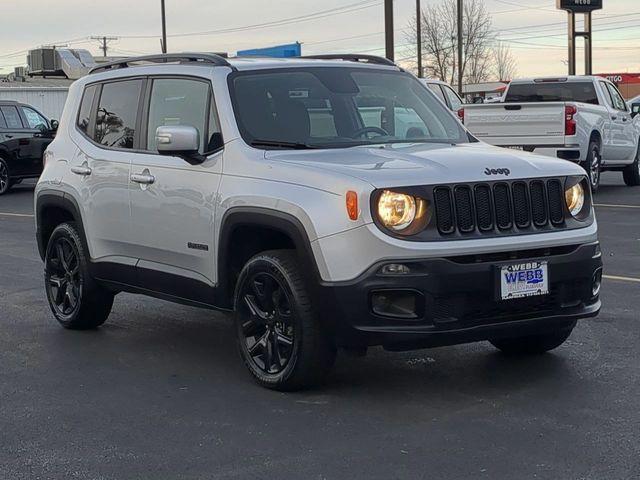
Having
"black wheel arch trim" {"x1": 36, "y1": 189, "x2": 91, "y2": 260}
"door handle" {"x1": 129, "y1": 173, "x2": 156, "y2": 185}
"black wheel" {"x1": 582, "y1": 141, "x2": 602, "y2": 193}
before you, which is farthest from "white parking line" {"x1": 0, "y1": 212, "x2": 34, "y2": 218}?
"door handle" {"x1": 129, "y1": 173, "x2": 156, "y2": 185}

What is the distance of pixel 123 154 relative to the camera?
23.3ft

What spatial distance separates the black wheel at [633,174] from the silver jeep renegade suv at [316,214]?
1365 cm

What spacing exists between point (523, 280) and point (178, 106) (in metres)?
2.60

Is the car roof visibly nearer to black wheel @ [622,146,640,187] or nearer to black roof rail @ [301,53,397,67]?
black wheel @ [622,146,640,187]

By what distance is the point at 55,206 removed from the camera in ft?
25.9

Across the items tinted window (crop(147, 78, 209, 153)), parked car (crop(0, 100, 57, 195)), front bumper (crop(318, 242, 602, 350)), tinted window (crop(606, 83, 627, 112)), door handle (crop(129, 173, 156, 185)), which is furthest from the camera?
parked car (crop(0, 100, 57, 195))

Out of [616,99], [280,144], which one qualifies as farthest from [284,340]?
[616,99]

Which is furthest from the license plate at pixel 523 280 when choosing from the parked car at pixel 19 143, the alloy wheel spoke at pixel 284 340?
the parked car at pixel 19 143

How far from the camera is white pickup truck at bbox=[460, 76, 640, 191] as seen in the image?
1669 cm

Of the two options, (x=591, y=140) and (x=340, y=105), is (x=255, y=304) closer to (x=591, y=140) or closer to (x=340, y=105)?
(x=340, y=105)

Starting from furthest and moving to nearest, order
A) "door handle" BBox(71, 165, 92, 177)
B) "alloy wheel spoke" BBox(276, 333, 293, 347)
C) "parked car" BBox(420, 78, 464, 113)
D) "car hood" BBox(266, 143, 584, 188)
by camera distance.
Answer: "parked car" BBox(420, 78, 464, 113), "door handle" BBox(71, 165, 92, 177), "alloy wheel spoke" BBox(276, 333, 293, 347), "car hood" BBox(266, 143, 584, 188)

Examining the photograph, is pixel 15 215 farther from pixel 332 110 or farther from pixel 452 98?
pixel 332 110

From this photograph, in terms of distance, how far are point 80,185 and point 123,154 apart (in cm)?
56

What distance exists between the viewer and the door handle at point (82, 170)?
7.39 meters
